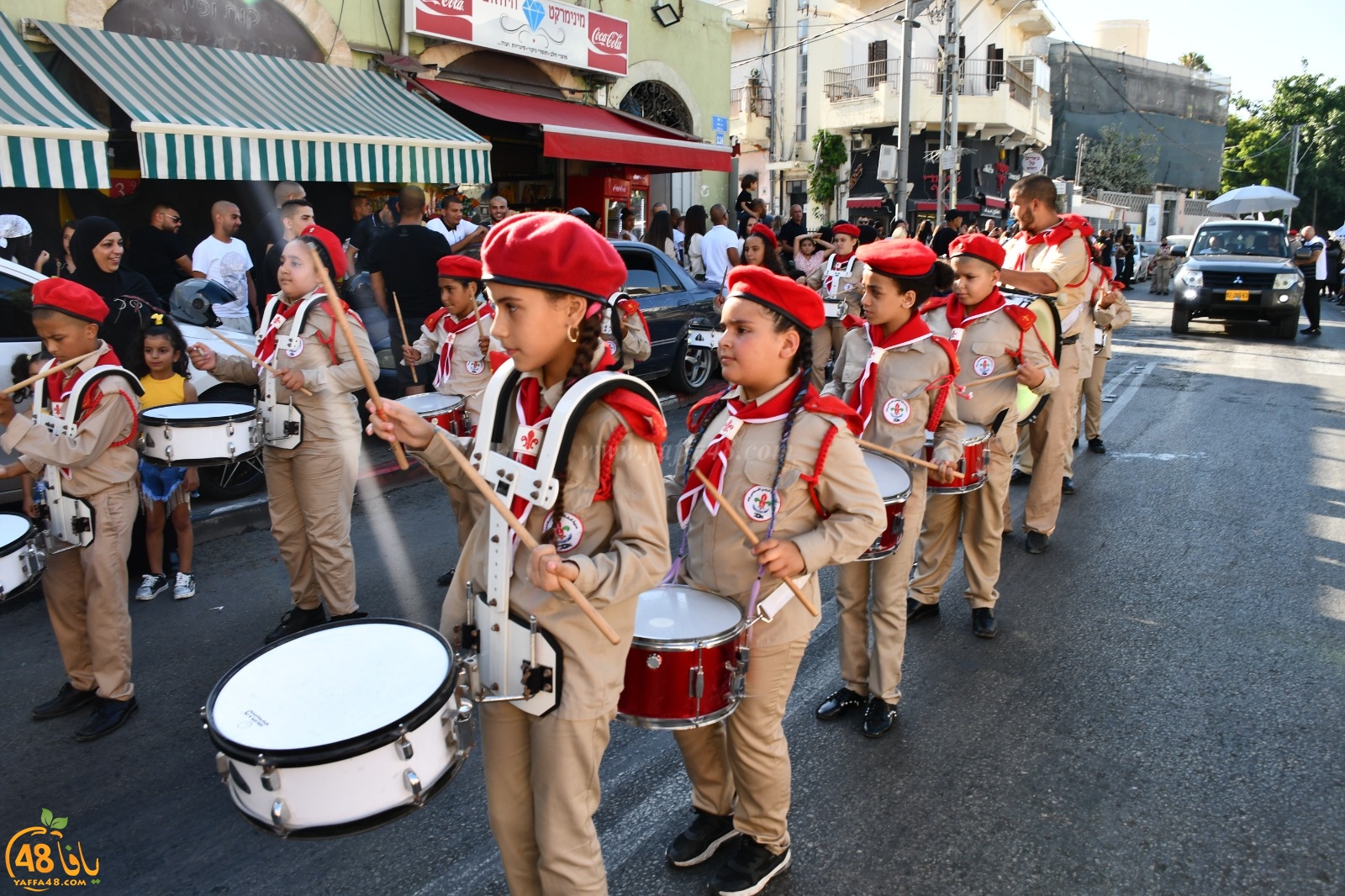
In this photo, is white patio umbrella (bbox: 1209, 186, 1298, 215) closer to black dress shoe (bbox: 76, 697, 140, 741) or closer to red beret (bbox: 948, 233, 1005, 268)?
red beret (bbox: 948, 233, 1005, 268)

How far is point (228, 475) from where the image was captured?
7.04m

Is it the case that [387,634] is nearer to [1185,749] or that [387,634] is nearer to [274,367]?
[274,367]

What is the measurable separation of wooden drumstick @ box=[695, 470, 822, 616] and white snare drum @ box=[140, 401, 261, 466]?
2.71m

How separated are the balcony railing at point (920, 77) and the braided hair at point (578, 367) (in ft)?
123

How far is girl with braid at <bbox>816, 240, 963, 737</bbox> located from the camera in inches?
155

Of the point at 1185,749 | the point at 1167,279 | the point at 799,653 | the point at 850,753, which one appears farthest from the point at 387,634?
the point at 1167,279

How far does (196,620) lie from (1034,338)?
471 centimetres

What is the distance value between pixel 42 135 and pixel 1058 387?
8.76 meters

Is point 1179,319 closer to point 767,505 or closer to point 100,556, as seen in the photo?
point 767,505

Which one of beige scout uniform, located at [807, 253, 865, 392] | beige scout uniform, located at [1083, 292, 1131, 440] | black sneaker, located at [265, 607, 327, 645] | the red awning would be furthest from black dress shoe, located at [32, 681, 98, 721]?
the red awning

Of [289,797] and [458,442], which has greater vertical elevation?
[458,442]

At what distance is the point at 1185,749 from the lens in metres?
3.92

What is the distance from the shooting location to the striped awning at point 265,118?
384 inches

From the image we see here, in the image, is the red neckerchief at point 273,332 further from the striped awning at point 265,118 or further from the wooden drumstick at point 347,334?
the striped awning at point 265,118
